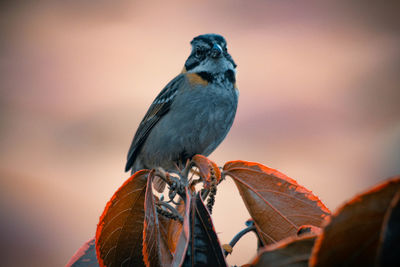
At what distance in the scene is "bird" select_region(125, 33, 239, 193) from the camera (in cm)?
245

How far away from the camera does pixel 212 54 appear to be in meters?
→ 2.52

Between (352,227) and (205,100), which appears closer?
(352,227)

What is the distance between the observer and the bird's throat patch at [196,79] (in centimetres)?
259

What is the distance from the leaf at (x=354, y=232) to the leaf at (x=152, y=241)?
2.11 ft

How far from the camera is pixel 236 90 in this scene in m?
2.56

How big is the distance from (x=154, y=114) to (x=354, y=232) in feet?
7.82

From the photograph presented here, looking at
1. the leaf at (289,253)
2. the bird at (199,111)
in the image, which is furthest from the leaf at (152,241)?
the bird at (199,111)

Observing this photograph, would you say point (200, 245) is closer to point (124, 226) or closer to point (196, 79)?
point (124, 226)

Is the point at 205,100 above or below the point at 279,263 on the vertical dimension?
above

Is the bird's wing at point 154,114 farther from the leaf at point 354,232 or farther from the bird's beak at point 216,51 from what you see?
the leaf at point 354,232

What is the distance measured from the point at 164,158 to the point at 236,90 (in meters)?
0.70

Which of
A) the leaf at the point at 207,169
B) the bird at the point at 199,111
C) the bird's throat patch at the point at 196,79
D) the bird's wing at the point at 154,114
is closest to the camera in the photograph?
the leaf at the point at 207,169

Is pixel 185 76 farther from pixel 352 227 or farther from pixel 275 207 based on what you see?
pixel 352 227

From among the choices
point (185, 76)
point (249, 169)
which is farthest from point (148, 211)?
point (185, 76)
